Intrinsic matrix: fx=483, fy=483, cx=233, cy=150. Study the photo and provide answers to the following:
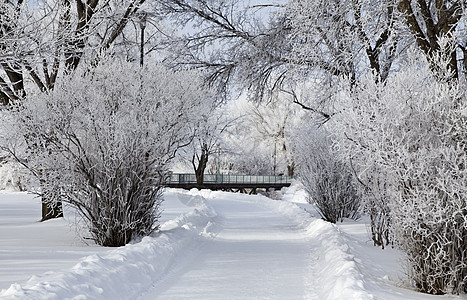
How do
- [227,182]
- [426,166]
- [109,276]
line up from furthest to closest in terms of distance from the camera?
[227,182] < [426,166] < [109,276]

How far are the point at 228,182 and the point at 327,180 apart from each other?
2870 cm

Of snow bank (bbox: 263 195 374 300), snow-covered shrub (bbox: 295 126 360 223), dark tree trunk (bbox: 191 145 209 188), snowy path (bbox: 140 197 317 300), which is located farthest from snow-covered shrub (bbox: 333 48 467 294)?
dark tree trunk (bbox: 191 145 209 188)

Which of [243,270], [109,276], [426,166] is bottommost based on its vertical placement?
[243,270]

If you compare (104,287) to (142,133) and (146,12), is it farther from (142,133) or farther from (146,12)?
(146,12)

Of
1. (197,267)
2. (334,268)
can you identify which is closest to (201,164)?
(197,267)

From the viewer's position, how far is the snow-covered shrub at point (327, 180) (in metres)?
14.6

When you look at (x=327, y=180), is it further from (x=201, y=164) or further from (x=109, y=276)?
(x=201, y=164)

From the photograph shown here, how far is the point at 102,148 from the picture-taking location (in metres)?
8.49

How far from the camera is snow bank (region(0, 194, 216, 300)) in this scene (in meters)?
4.31

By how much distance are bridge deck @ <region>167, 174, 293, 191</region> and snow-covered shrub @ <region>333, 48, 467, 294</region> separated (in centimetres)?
3320

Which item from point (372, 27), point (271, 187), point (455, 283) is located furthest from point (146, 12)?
point (271, 187)

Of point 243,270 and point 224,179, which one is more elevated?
point 224,179

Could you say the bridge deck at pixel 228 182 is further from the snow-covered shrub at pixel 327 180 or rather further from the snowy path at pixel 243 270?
the snowy path at pixel 243 270

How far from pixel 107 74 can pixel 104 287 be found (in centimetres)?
527
